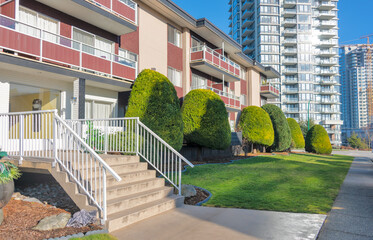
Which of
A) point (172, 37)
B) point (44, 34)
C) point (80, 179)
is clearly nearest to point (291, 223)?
point (80, 179)

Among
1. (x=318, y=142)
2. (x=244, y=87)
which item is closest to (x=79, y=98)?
(x=244, y=87)

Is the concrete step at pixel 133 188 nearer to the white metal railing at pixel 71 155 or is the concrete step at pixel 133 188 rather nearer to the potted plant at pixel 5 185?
the white metal railing at pixel 71 155

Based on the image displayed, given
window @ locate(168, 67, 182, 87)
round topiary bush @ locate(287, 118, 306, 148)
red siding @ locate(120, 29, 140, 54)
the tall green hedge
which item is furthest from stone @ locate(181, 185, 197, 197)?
round topiary bush @ locate(287, 118, 306, 148)

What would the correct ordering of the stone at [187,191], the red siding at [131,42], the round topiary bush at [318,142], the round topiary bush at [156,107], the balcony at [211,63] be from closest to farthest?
the stone at [187,191] → the round topiary bush at [156,107] → the red siding at [131,42] → the balcony at [211,63] → the round topiary bush at [318,142]

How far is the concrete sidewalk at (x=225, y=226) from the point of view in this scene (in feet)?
15.3

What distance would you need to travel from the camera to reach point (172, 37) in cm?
2083

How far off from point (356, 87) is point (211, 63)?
136639mm

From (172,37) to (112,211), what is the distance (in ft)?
56.8

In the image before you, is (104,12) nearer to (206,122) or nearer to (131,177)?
(206,122)

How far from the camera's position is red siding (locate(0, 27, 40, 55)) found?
992 centimetres

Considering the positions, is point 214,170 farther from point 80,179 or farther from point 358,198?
point 80,179

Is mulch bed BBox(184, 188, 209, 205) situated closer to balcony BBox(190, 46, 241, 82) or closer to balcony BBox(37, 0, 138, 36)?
balcony BBox(37, 0, 138, 36)

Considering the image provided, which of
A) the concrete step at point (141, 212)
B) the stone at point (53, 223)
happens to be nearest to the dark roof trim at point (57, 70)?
the stone at point (53, 223)

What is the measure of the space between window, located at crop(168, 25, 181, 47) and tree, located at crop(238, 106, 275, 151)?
26.7ft
